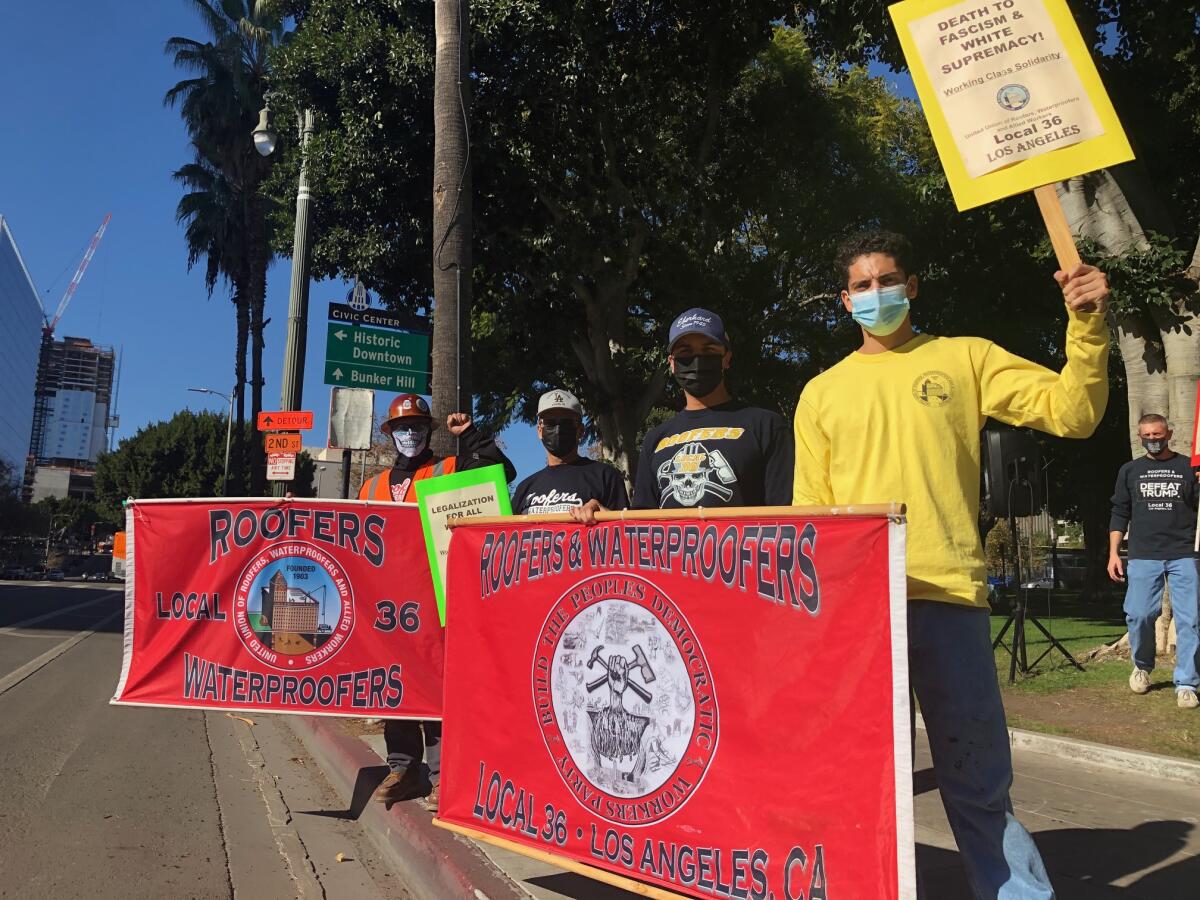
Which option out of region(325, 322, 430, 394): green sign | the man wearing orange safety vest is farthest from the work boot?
region(325, 322, 430, 394): green sign

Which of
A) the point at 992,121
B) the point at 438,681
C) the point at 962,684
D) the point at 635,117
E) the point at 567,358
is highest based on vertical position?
the point at 635,117

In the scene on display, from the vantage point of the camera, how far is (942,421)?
8.39 ft

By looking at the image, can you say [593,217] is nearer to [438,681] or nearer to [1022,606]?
[1022,606]

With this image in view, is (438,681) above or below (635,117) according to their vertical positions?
below

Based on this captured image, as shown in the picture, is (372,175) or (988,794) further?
(372,175)

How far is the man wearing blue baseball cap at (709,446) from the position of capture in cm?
314


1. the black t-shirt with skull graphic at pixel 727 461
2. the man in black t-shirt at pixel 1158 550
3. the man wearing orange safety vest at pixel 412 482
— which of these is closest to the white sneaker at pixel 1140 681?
the man in black t-shirt at pixel 1158 550

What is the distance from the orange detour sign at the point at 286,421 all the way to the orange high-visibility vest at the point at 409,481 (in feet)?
23.2

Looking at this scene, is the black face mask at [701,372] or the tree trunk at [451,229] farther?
the tree trunk at [451,229]

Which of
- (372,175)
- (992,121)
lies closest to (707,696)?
(992,121)

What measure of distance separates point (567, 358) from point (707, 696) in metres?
14.4

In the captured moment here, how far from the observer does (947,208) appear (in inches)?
604

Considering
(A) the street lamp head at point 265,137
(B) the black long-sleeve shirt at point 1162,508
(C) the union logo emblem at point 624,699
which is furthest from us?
(A) the street lamp head at point 265,137

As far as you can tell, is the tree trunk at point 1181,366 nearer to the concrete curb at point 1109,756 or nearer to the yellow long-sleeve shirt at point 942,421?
the concrete curb at point 1109,756
